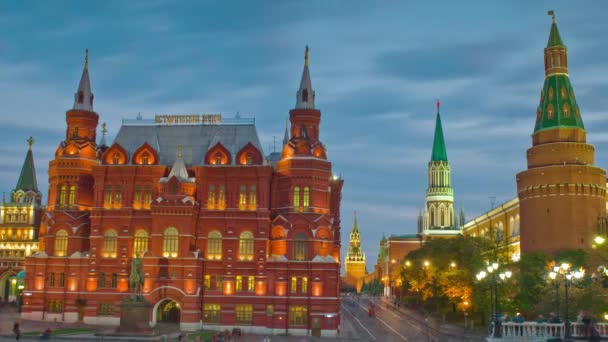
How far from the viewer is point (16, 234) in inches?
5551

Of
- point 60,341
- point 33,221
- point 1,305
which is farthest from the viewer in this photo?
point 33,221

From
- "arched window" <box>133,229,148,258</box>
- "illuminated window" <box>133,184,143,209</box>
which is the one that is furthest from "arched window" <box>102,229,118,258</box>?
"illuminated window" <box>133,184,143,209</box>

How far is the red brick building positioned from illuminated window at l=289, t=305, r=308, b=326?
13 centimetres

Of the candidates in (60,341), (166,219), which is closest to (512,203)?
→ (166,219)

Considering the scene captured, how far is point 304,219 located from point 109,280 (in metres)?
24.2

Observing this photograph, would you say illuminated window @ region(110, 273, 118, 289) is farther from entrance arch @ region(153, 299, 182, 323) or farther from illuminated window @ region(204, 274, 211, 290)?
Answer: illuminated window @ region(204, 274, 211, 290)

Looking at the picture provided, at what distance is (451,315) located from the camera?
10319cm

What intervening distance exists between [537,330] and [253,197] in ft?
147

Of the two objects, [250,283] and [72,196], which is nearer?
[250,283]

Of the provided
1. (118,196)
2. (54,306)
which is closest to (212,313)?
(118,196)

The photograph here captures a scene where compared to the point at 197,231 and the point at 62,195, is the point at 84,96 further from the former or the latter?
the point at 197,231

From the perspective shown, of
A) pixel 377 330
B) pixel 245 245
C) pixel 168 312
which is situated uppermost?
pixel 245 245

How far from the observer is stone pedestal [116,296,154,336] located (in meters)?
69.0

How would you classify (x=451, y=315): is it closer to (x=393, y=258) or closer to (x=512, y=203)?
(x=512, y=203)
